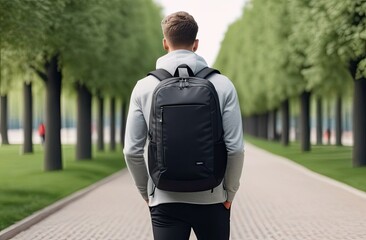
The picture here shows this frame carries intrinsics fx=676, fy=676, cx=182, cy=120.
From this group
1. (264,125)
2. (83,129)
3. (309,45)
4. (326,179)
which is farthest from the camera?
(264,125)

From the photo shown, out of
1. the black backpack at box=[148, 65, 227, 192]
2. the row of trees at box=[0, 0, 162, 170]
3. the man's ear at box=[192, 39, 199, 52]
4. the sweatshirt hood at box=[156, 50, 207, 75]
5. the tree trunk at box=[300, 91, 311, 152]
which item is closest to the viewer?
the black backpack at box=[148, 65, 227, 192]

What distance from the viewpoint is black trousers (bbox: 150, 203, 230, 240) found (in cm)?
355

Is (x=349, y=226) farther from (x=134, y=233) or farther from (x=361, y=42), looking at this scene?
(x=361, y=42)

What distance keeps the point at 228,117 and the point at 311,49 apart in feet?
56.6

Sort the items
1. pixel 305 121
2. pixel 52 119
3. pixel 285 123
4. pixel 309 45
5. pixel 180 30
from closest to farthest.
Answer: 1. pixel 180 30
2. pixel 52 119
3. pixel 309 45
4. pixel 305 121
5. pixel 285 123

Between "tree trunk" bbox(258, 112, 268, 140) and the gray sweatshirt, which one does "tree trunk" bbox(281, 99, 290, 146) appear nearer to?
"tree trunk" bbox(258, 112, 268, 140)

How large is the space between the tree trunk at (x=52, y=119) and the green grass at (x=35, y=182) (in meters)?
0.42

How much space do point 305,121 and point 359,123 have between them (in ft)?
41.0

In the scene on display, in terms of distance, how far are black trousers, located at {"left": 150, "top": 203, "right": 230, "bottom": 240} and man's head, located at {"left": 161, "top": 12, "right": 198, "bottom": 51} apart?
0.87 m

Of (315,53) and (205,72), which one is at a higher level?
(315,53)

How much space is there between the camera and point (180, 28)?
3.63 m

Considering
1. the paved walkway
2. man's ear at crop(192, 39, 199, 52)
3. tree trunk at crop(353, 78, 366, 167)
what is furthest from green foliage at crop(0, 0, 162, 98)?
man's ear at crop(192, 39, 199, 52)

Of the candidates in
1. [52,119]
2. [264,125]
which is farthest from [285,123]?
[52,119]

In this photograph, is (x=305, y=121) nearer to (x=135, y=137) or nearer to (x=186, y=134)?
(x=135, y=137)
